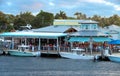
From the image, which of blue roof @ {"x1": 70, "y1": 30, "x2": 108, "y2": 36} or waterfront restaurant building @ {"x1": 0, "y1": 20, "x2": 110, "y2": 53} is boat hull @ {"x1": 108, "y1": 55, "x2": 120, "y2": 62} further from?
blue roof @ {"x1": 70, "y1": 30, "x2": 108, "y2": 36}

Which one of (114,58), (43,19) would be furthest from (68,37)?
(43,19)

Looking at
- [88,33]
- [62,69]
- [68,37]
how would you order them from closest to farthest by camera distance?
→ [62,69]
[88,33]
[68,37]

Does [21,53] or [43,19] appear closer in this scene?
[21,53]

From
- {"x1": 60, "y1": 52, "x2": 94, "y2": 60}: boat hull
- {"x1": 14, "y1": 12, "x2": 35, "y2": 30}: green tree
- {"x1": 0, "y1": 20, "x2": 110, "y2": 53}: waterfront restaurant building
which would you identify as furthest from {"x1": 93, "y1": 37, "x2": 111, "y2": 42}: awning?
{"x1": 14, "y1": 12, "x2": 35, "y2": 30}: green tree

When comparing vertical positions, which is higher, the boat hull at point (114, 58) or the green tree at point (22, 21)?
the green tree at point (22, 21)

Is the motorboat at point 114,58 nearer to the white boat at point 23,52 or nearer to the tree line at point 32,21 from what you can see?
the white boat at point 23,52

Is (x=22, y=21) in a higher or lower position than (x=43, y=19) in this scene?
lower

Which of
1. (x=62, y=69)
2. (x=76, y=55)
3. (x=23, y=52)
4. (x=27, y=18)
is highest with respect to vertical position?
(x=27, y=18)

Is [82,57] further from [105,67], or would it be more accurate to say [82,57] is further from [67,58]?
[105,67]

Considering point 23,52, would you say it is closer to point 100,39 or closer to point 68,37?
point 68,37

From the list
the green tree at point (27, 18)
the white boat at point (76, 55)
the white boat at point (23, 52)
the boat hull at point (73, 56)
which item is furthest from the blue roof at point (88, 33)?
the green tree at point (27, 18)

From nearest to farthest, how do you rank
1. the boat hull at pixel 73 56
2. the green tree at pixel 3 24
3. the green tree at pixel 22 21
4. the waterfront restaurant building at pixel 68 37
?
1. the boat hull at pixel 73 56
2. the waterfront restaurant building at pixel 68 37
3. the green tree at pixel 3 24
4. the green tree at pixel 22 21

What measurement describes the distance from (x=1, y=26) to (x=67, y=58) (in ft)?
265

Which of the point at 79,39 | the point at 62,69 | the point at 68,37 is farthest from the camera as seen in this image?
the point at 68,37
